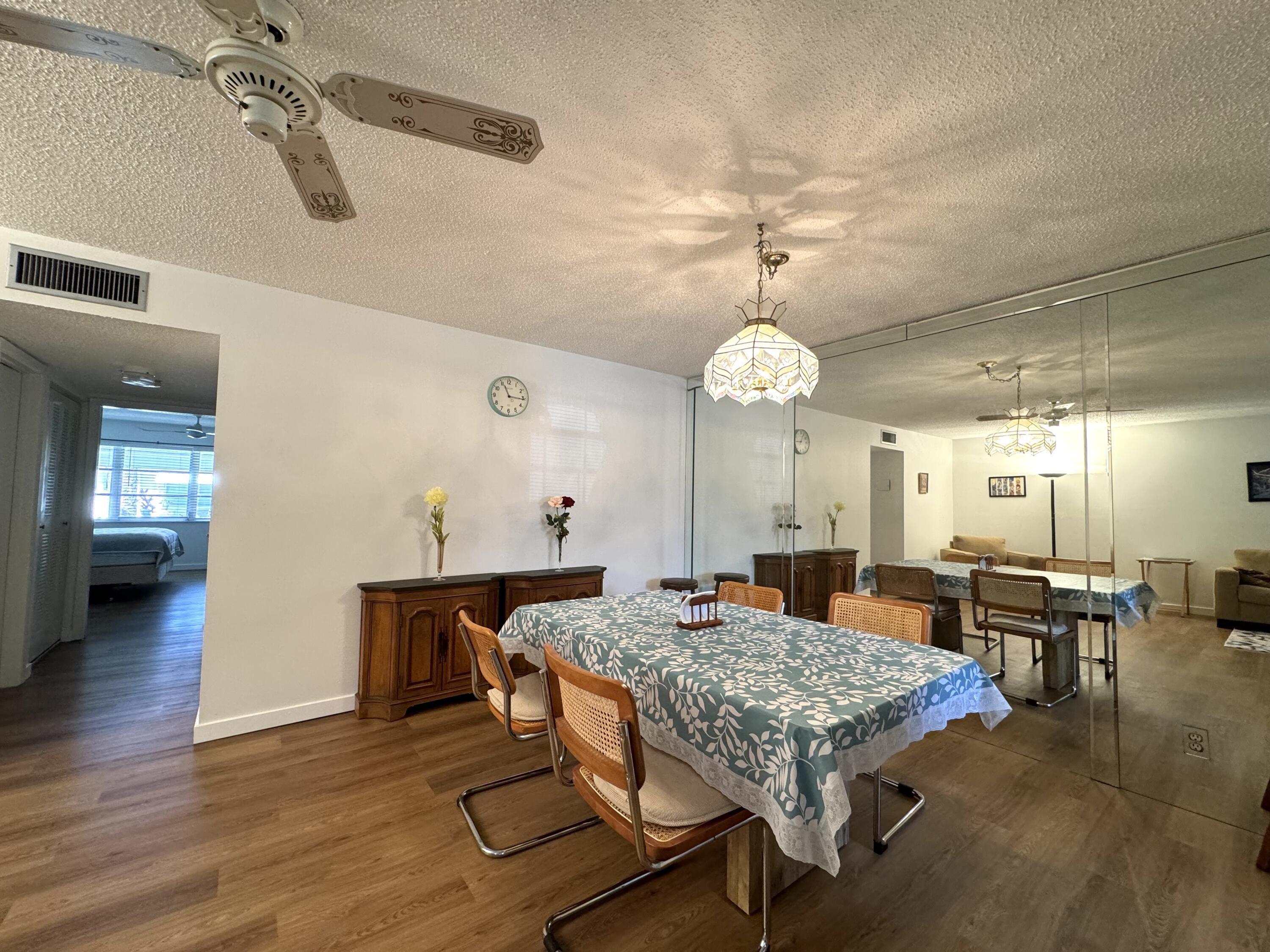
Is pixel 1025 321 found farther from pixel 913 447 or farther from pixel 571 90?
pixel 571 90

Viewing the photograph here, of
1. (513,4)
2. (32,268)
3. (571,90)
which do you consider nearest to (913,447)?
(571,90)

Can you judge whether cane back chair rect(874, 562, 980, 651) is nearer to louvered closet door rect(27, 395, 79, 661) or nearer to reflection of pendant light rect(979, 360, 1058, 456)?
reflection of pendant light rect(979, 360, 1058, 456)

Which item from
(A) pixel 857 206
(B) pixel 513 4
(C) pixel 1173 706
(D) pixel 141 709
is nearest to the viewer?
(B) pixel 513 4

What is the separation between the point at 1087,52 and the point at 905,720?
191 centimetres

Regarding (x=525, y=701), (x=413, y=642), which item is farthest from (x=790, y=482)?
(x=413, y=642)

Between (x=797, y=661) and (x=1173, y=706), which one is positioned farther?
(x=1173, y=706)

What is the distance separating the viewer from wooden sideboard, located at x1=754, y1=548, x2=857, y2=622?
12.6ft

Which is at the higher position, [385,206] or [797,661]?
[385,206]

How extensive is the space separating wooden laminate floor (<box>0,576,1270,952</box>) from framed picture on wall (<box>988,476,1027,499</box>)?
1.45 meters

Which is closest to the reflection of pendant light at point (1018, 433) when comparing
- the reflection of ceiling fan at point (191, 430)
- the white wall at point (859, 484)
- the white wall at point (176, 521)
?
the white wall at point (859, 484)

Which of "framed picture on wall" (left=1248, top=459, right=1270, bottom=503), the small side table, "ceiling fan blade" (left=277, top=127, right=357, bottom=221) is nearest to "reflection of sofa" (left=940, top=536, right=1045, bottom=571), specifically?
the small side table

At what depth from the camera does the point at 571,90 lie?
1.52 m

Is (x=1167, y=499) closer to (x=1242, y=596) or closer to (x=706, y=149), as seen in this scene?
(x=1242, y=596)

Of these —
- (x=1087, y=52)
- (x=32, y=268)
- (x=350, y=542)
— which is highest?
(x=1087, y=52)
